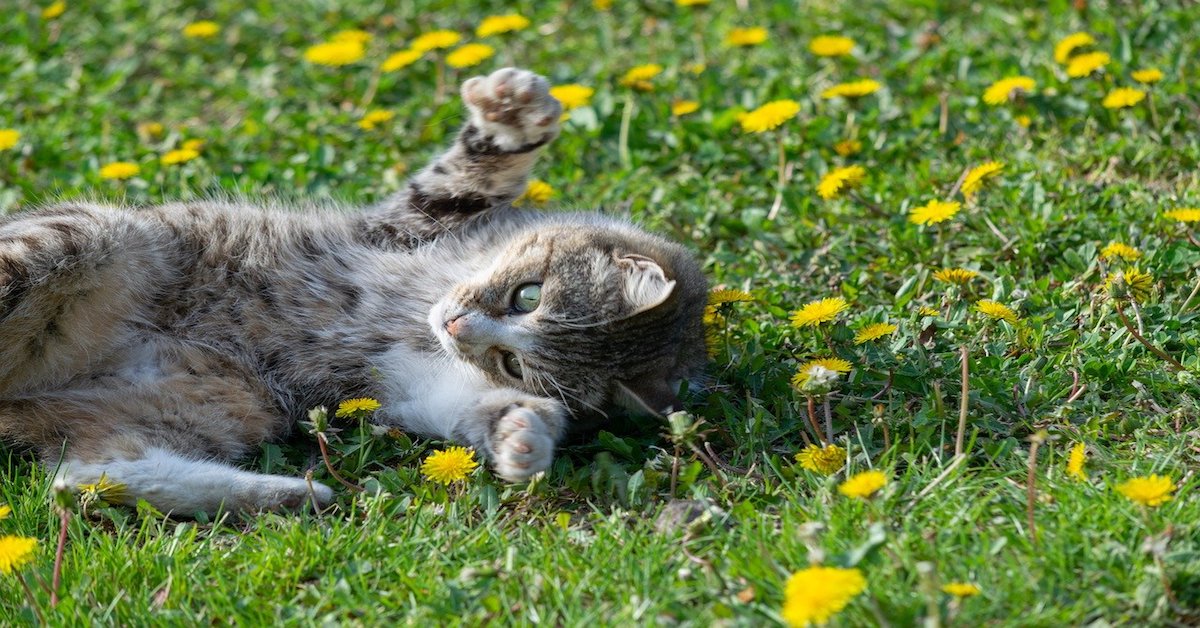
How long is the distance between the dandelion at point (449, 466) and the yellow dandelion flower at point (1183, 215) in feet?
7.23

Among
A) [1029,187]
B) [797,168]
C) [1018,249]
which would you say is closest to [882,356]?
[1018,249]

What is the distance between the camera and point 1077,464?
2.62 metres

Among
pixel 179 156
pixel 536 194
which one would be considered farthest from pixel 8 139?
pixel 536 194

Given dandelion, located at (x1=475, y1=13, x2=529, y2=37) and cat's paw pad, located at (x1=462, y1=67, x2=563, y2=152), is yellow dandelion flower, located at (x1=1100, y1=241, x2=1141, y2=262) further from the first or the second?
dandelion, located at (x1=475, y1=13, x2=529, y2=37)

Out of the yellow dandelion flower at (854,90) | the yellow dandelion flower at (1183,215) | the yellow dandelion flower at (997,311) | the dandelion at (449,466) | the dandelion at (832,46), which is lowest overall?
the dandelion at (449,466)

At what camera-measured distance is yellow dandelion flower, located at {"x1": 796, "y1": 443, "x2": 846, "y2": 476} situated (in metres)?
2.81

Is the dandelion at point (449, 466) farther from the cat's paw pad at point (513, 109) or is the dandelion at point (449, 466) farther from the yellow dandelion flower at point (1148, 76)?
the yellow dandelion flower at point (1148, 76)

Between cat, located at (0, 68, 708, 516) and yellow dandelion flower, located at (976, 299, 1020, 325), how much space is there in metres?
0.79

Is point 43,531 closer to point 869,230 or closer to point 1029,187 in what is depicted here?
point 869,230

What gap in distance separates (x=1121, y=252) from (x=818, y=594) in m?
1.93

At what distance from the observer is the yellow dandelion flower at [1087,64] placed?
4312mm

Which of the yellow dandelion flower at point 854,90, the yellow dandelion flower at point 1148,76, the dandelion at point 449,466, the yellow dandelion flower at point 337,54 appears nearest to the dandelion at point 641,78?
the yellow dandelion flower at point 854,90

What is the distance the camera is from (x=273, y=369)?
11.5 ft

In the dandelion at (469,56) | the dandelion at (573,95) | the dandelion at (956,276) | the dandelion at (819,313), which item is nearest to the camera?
the dandelion at (819,313)
